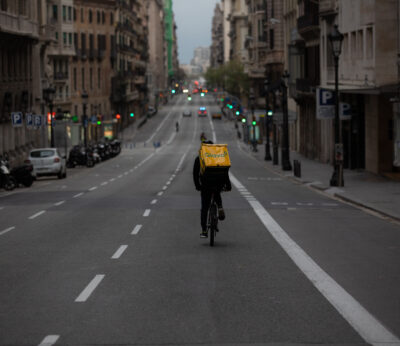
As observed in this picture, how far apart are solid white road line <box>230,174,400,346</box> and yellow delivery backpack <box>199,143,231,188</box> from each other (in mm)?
1715

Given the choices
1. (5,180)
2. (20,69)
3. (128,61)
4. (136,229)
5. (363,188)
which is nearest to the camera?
(136,229)

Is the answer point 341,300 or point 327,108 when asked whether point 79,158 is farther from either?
point 341,300

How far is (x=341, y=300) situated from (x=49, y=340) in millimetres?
3766

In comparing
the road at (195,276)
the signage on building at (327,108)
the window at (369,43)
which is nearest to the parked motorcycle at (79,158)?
the signage on building at (327,108)

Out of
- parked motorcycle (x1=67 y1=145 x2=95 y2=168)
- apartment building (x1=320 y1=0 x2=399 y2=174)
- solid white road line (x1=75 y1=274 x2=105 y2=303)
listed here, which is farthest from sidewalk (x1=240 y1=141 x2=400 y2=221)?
parked motorcycle (x1=67 y1=145 x2=95 y2=168)

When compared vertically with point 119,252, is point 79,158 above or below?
above

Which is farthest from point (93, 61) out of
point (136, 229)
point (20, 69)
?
point (136, 229)

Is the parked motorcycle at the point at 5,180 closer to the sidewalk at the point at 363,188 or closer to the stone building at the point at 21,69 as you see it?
the sidewalk at the point at 363,188

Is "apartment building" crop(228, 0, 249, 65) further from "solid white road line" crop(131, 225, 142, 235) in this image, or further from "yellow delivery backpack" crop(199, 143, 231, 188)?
"yellow delivery backpack" crop(199, 143, 231, 188)

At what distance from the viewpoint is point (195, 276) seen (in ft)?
42.2

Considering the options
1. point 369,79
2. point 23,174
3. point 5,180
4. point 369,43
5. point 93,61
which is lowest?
point 5,180

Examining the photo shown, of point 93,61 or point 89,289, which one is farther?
point 93,61

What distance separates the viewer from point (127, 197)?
99.6ft

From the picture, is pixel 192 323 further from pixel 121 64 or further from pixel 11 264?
pixel 121 64
